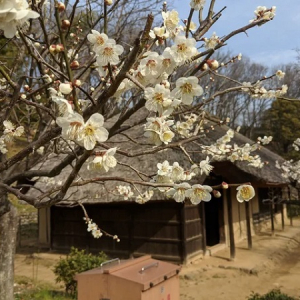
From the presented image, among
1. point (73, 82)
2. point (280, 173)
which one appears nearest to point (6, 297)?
point (73, 82)

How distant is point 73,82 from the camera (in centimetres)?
168

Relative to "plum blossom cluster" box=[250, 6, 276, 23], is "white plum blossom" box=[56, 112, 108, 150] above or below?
below

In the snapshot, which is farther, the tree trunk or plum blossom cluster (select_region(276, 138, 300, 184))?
plum blossom cluster (select_region(276, 138, 300, 184))

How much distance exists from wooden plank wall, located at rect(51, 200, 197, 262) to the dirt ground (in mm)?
603

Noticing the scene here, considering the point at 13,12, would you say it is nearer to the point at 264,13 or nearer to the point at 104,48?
the point at 104,48

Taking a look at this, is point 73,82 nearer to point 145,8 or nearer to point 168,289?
point 168,289

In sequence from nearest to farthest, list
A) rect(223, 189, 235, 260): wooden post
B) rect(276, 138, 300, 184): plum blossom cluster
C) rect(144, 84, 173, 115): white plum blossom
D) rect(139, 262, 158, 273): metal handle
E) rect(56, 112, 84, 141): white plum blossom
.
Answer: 1. rect(56, 112, 84, 141): white plum blossom
2. rect(144, 84, 173, 115): white plum blossom
3. rect(139, 262, 158, 273): metal handle
4. rect(276, 138, 300, 184): plum blossom cluster
5. rect(223, 189, 235, 260): wooden post

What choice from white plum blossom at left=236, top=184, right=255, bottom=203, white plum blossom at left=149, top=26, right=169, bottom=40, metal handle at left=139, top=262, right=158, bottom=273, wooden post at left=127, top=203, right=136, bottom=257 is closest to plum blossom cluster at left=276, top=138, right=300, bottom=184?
wooden post at left=127, top=203, right=136, bottom=257

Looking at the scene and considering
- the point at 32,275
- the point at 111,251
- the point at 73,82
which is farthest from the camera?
the point at 111,251

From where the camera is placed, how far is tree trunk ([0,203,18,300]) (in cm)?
497

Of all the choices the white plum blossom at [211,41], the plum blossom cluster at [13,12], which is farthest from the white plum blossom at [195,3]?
the plum blossom cluster at [13,12]

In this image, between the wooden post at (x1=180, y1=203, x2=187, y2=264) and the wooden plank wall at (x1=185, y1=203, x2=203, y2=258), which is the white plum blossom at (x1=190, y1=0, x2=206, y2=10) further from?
the wooden plank wall at (x1=185, y1=203, x2=203, y2=258)

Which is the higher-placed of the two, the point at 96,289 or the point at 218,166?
the point at 218,166

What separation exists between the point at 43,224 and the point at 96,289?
8.22 metres
